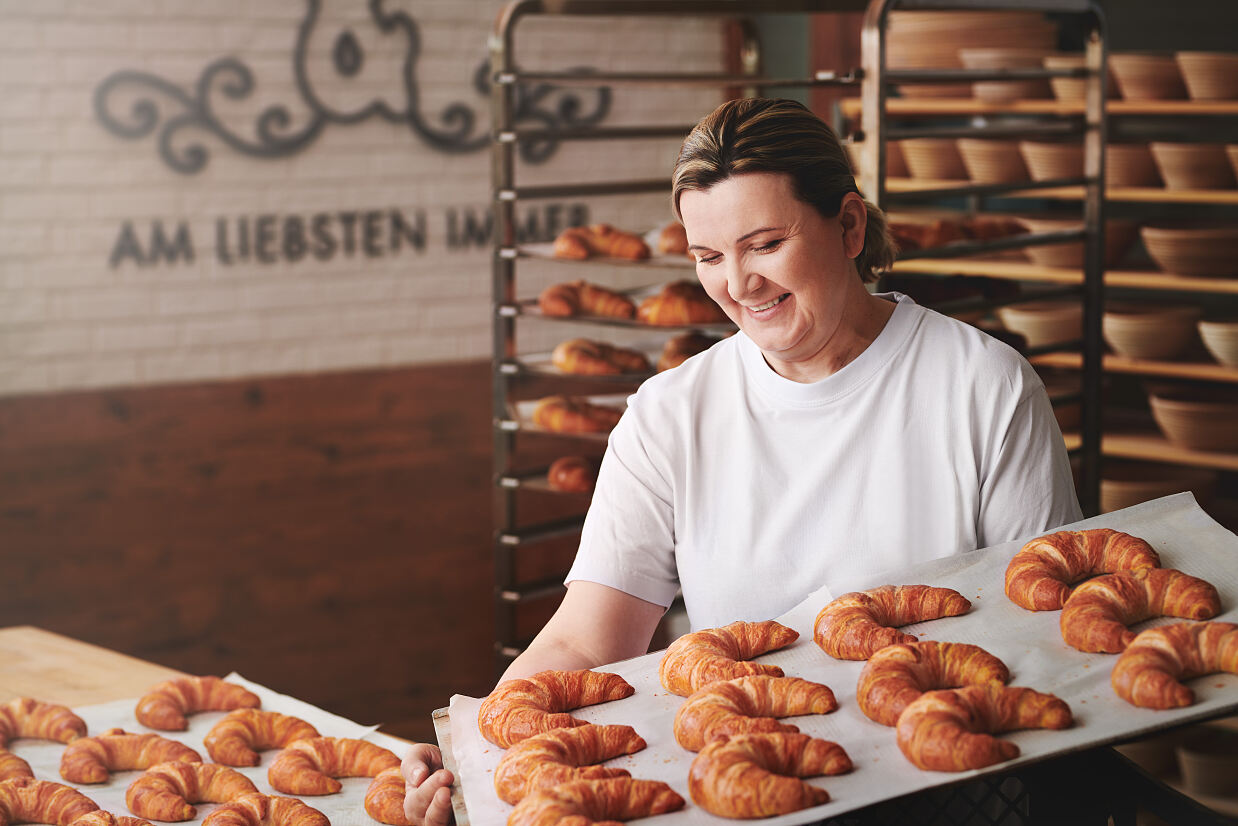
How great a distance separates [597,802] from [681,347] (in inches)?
84.4

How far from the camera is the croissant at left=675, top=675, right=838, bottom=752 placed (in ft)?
4.22

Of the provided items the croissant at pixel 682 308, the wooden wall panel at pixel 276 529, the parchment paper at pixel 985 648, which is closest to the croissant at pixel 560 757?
the parchment paper at pixel 985 648

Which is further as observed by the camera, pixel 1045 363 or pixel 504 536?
pixel 1045 363

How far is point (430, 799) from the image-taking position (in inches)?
55.3

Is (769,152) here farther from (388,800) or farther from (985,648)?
(388,800)

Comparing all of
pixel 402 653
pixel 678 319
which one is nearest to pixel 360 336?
pixel 402 653

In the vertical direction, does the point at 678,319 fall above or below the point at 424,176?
below

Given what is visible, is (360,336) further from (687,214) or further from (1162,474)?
(687,214)

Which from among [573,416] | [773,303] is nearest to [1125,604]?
[773,303]

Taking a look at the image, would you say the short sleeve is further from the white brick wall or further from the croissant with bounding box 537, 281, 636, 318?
the white brick wall

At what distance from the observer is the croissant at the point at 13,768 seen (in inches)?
70.3

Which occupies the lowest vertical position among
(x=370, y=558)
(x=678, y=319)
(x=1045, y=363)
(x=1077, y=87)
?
(x=370, y=558)

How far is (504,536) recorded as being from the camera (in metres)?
3.44

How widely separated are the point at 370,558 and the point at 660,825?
3.37 m
